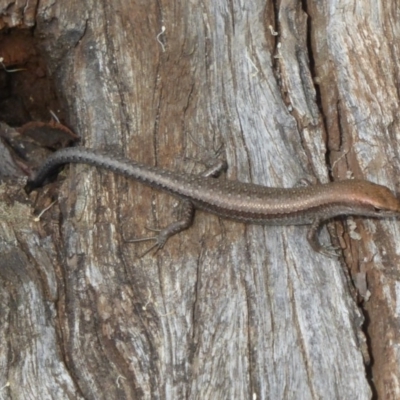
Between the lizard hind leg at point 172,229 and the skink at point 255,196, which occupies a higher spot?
the skink at point 255,196

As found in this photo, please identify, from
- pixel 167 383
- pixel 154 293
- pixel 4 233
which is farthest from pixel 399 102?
pixel 4 233

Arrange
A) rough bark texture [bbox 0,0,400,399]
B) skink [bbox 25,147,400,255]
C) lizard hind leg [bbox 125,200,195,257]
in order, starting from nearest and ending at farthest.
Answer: rough bark texture [bbox 0,0,400,399], lizard hind leg [bbox 125,200,195,257], skink [bbox 25,147,400,255]

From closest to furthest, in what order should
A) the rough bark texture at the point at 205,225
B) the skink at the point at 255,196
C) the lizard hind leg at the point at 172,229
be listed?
the rough bark texture at the point at 205,225, the lizard hind leg at the point at 172,229, the skink at the point at 255,196

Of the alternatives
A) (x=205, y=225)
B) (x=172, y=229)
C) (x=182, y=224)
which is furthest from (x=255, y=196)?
(x=172, y=229)

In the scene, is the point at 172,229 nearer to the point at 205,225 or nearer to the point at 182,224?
the point at 182,224

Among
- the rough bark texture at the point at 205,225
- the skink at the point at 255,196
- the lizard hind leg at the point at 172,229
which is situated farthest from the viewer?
the skink at the point at 255,196

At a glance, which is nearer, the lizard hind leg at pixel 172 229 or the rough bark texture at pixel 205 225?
the rough bark texture at pixel 205 225

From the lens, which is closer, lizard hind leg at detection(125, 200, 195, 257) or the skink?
lizard hind leg at detection(125, 200, 195, 257)
